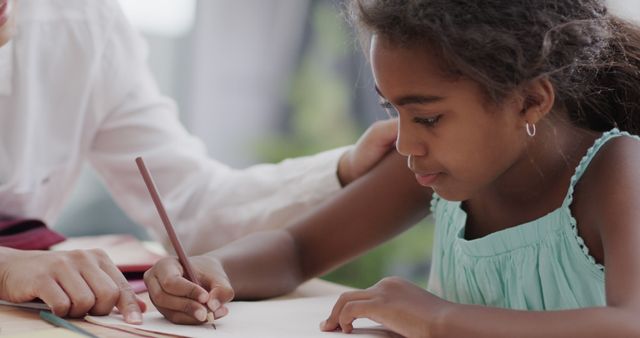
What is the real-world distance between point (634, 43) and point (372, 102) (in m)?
2.03

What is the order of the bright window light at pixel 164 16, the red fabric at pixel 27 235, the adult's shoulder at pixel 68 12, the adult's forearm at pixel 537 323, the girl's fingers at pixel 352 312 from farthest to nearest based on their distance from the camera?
the bright window light at pixel 164 16
the adult's shoulder at pixel 68 12
the red fabric at pixel 27 235
the girl's fingers at pixel 352 312
the adult's forearm at pixel 537 323

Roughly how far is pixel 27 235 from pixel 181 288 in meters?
0.36

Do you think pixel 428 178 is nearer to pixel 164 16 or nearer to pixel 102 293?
pixel 102 293

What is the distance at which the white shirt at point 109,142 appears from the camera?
1291 millimetres

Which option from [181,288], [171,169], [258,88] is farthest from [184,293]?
[258,88]

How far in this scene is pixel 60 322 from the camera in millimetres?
850

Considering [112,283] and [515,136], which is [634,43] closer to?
[515,136]

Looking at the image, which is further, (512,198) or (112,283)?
(512,198)

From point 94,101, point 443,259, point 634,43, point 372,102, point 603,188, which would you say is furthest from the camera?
point 372,102

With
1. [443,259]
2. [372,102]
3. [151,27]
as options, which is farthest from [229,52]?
[443,259]

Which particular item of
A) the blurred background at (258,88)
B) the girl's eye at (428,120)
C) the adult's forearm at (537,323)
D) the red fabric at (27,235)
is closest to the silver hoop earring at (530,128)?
the girl's eye at (428,120)

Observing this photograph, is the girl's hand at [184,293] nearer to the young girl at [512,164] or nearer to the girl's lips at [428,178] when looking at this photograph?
the young girl at [512,164]

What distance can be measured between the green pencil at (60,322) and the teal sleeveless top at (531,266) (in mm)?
441

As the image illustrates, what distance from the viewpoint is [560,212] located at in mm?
931
